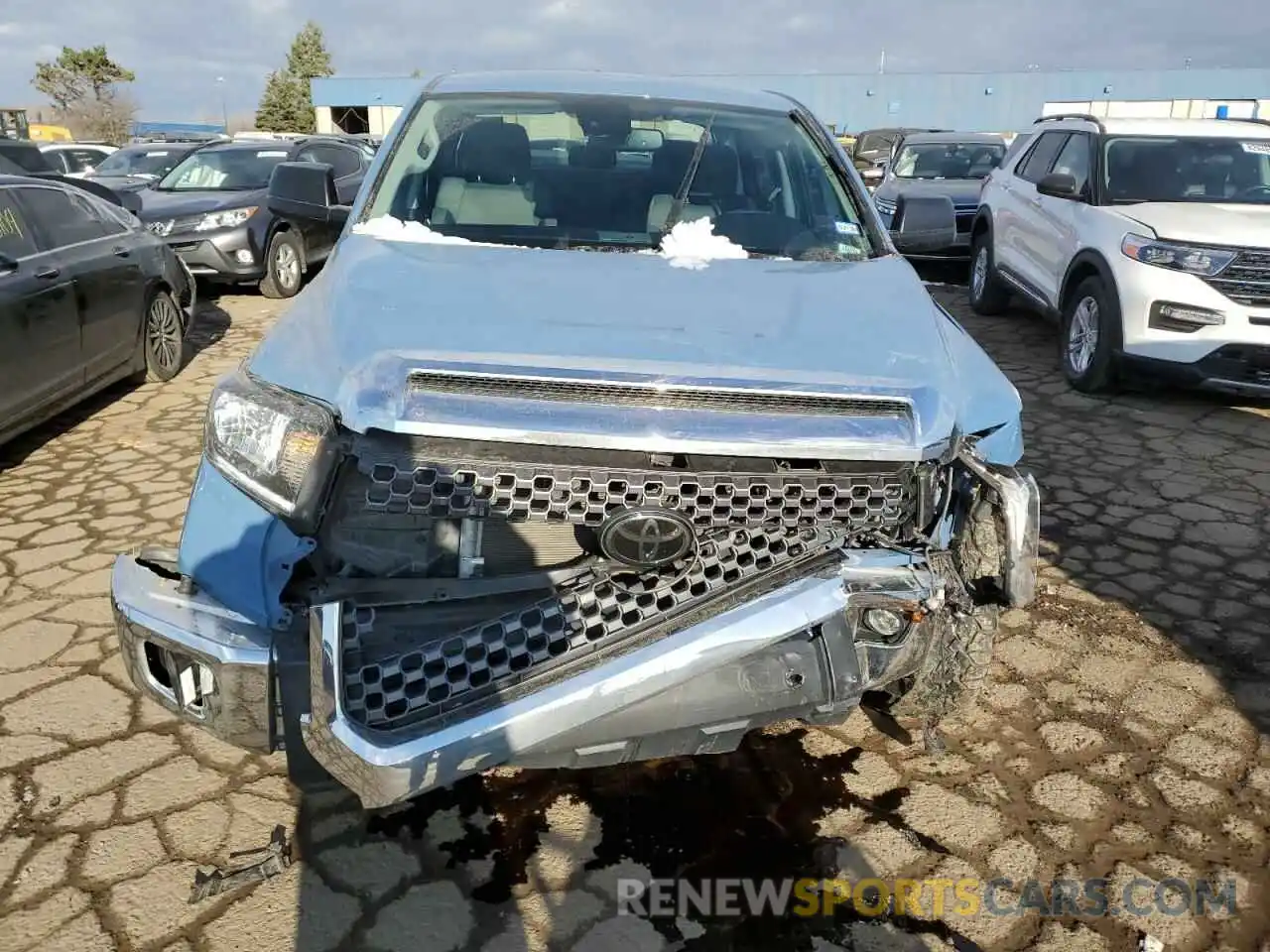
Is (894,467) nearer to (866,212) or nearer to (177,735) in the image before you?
(866,212)

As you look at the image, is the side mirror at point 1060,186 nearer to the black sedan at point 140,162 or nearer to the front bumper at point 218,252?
the front bumper at point 218,252

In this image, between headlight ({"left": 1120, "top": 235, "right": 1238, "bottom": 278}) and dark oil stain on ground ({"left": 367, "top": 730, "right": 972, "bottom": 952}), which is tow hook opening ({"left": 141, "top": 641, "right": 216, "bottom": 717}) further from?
headlight ({"left": 1120, "top": 235, "right": 1238, "bottom": 278})

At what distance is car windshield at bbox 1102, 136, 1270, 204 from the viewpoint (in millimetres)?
6738

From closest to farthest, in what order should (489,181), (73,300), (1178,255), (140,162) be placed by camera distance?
(489,181)
(73,300)
(1178,255)
(140,162)

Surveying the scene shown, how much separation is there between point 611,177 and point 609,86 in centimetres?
65

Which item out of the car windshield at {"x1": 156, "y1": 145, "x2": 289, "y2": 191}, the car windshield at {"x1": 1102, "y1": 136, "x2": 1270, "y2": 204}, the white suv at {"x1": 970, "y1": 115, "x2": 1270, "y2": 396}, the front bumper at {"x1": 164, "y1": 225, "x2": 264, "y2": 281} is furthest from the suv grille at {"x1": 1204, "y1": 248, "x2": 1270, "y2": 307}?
the car windshield at {"x1": 156, "y1": 145, "x2": 289, "y2": 191}

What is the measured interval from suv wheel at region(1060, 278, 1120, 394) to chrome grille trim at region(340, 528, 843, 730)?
510 cm

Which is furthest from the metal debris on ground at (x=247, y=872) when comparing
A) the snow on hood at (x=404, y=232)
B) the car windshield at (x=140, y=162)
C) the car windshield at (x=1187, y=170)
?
the car windshield at (x=140, y=162)

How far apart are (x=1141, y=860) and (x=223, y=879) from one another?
238cm

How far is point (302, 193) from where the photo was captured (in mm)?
3832

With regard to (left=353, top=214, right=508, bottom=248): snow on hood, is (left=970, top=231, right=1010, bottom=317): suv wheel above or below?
below

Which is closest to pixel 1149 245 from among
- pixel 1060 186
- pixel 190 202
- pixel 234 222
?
pixel 1060 186

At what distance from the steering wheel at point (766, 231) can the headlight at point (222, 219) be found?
24.3 feet

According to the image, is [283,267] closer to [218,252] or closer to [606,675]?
[218,252]
